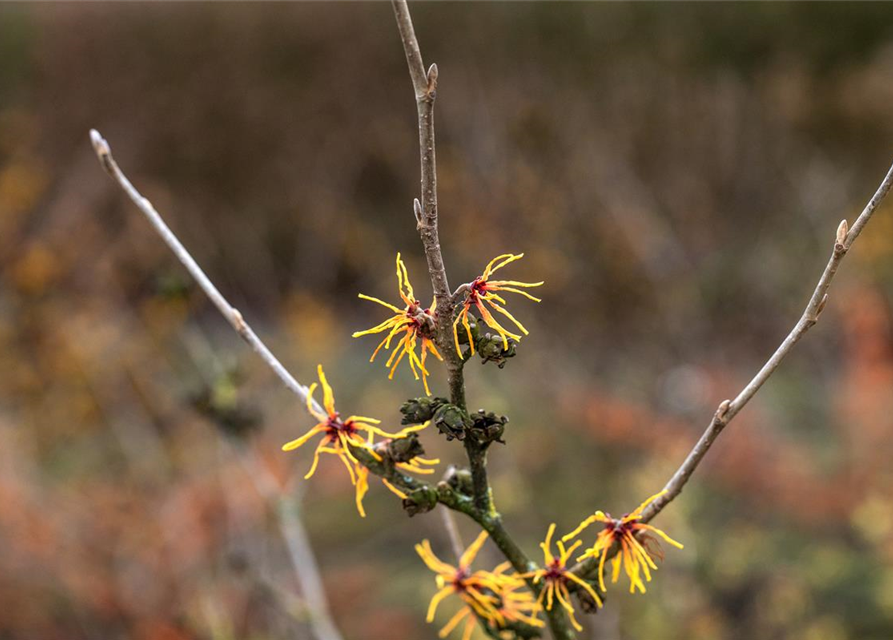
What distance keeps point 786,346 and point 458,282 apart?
3.41m

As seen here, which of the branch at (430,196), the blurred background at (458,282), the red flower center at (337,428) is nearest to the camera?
the branch at (430,196)

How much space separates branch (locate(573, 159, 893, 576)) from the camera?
49 cm

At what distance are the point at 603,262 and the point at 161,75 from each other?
101 inches

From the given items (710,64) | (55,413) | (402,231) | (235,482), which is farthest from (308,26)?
(235,482)

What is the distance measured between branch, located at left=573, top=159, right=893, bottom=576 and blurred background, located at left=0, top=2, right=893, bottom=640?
1211 millimetres

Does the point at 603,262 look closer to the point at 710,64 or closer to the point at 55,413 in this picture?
the point at 710,64

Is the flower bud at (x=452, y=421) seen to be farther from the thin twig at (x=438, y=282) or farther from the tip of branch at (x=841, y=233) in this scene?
the tip of branch at (x=841, y=233)

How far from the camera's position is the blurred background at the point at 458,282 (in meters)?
2.40

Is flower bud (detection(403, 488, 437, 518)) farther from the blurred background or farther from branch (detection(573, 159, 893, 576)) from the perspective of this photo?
the blurred background

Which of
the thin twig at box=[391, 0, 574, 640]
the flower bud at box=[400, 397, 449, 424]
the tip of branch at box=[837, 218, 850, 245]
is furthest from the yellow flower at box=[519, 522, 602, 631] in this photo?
the tip of branch at box=[837, 218, 850, 245]

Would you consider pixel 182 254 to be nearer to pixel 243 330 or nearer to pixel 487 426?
pixel 243 330

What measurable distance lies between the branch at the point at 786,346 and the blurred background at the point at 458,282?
3.97 feet

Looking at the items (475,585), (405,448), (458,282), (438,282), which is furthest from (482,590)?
(458,282)

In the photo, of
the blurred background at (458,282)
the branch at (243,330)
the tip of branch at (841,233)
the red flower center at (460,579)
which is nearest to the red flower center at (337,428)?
the branch at (243,330)
